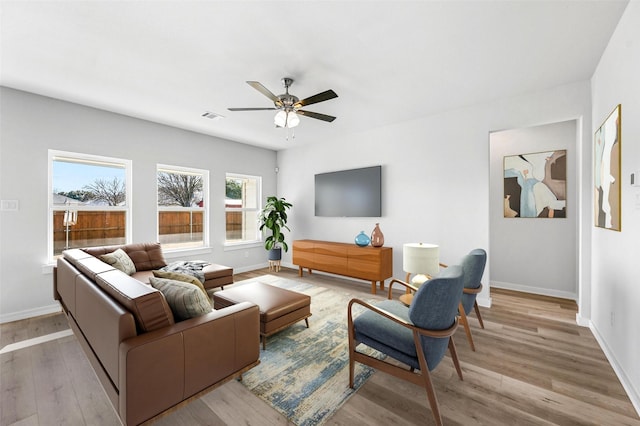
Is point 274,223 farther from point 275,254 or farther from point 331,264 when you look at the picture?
point 331,264

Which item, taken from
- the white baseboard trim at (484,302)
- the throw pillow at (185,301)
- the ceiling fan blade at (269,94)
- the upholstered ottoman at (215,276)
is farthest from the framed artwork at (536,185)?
the throw pillow at (185,301)

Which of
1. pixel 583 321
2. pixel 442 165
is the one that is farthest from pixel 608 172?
pixel 442 165

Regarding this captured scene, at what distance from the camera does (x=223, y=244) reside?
17.5 feet

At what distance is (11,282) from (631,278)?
5.99 m

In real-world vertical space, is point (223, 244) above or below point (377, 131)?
below

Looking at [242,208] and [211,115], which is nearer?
[211,115]

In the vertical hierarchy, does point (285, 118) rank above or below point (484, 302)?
above

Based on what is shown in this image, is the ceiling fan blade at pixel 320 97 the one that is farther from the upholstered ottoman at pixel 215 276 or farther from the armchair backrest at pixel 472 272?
the upholstered ottoman at pixel 215 276

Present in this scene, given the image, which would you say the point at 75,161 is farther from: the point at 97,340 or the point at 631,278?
the point at 631,278

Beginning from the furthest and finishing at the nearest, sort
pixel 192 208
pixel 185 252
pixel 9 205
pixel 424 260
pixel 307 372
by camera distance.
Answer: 1. pixel 192 208
2. pixel 185 252
3. pixel 9 205
4. pixel 424 260
5. pixel 307 372

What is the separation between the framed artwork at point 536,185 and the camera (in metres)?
3.99

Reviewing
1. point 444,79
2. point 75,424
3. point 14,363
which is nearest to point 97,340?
point 75,424

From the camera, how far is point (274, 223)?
5.64 meters

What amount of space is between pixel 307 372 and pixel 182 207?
3.87m
